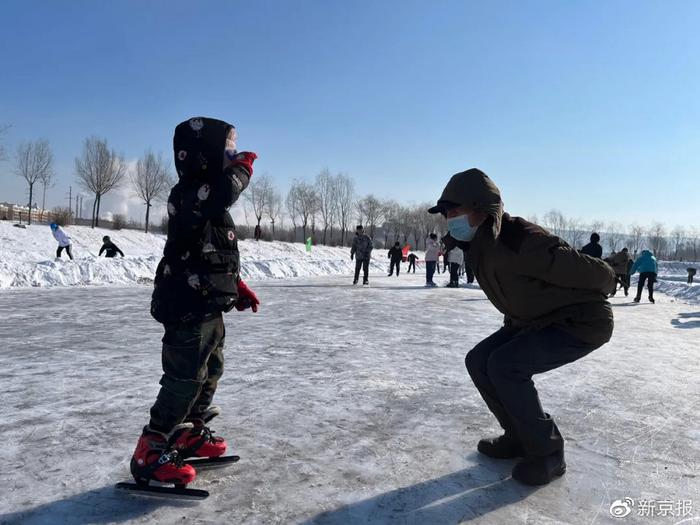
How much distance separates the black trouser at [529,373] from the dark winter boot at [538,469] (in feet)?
0.12

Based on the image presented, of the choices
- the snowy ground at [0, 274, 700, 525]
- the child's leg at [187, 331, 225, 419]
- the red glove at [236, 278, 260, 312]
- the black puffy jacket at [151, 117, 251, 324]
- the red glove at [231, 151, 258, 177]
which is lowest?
the snowy ground at [0, 274, 700, 525]

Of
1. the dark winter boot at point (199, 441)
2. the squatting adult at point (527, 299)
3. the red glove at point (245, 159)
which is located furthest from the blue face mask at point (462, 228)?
the dark winter boot at point (199, 441)

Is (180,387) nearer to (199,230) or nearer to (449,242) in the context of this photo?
(199,230)

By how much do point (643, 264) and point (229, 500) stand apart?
15.1 m

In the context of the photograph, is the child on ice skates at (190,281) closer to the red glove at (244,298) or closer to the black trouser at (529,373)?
the red glove at (244,298)

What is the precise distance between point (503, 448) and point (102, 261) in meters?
13.6

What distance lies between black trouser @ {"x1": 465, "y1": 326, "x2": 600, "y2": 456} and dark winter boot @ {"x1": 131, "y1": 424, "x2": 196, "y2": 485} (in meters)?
1.48

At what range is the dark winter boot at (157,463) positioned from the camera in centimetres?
210

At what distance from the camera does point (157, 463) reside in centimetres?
211

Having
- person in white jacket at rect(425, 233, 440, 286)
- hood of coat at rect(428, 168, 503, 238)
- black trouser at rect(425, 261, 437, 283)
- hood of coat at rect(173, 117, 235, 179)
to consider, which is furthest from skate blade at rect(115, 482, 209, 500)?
person in white jacket at rect(425, 233, 440, 286)

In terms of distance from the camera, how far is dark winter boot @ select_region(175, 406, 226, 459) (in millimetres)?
2342

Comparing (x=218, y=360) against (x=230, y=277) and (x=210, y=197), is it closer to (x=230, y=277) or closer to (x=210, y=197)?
(x=230, y=277)

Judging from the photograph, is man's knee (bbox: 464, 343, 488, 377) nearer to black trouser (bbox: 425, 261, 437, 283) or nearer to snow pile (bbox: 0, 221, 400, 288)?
snow pile (bbox: 0, 221, 400, 288)

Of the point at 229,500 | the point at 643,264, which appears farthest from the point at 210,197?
the point at 643,264
